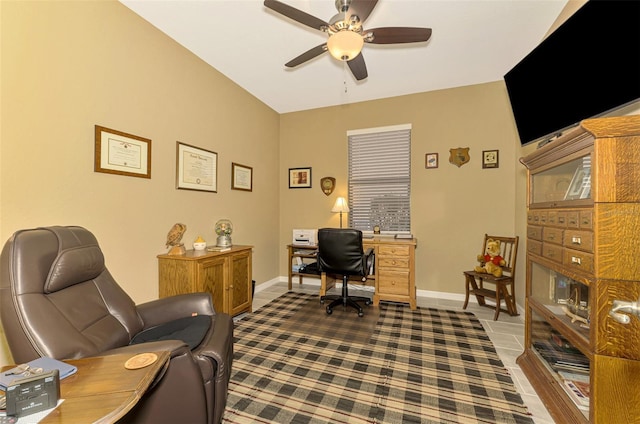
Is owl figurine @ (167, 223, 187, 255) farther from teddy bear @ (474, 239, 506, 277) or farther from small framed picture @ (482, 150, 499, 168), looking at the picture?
small framed picture @ (482, 150, 499, 168)

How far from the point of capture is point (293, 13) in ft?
5.82

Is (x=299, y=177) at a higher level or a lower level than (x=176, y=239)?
higher

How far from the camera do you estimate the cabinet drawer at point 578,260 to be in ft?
4.07

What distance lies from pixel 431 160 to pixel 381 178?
73 centimetres

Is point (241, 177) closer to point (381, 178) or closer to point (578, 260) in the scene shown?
point (381, 178)

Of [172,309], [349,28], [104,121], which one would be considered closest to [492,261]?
[349,28]

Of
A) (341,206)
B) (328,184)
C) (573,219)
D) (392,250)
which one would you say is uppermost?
(328,184)

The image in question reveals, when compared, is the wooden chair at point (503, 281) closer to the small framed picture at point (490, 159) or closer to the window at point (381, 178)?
the small framed picture at point (490, 159)

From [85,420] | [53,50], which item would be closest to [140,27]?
[53,50]

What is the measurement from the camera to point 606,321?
46.2 inches

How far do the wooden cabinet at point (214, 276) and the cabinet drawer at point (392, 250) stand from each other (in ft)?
5.28

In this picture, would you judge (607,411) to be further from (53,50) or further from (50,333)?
(53,50)

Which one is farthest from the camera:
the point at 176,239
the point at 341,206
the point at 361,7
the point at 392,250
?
the point at 341,206

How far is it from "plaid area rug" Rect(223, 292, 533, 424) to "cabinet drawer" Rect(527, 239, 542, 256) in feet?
2.99
